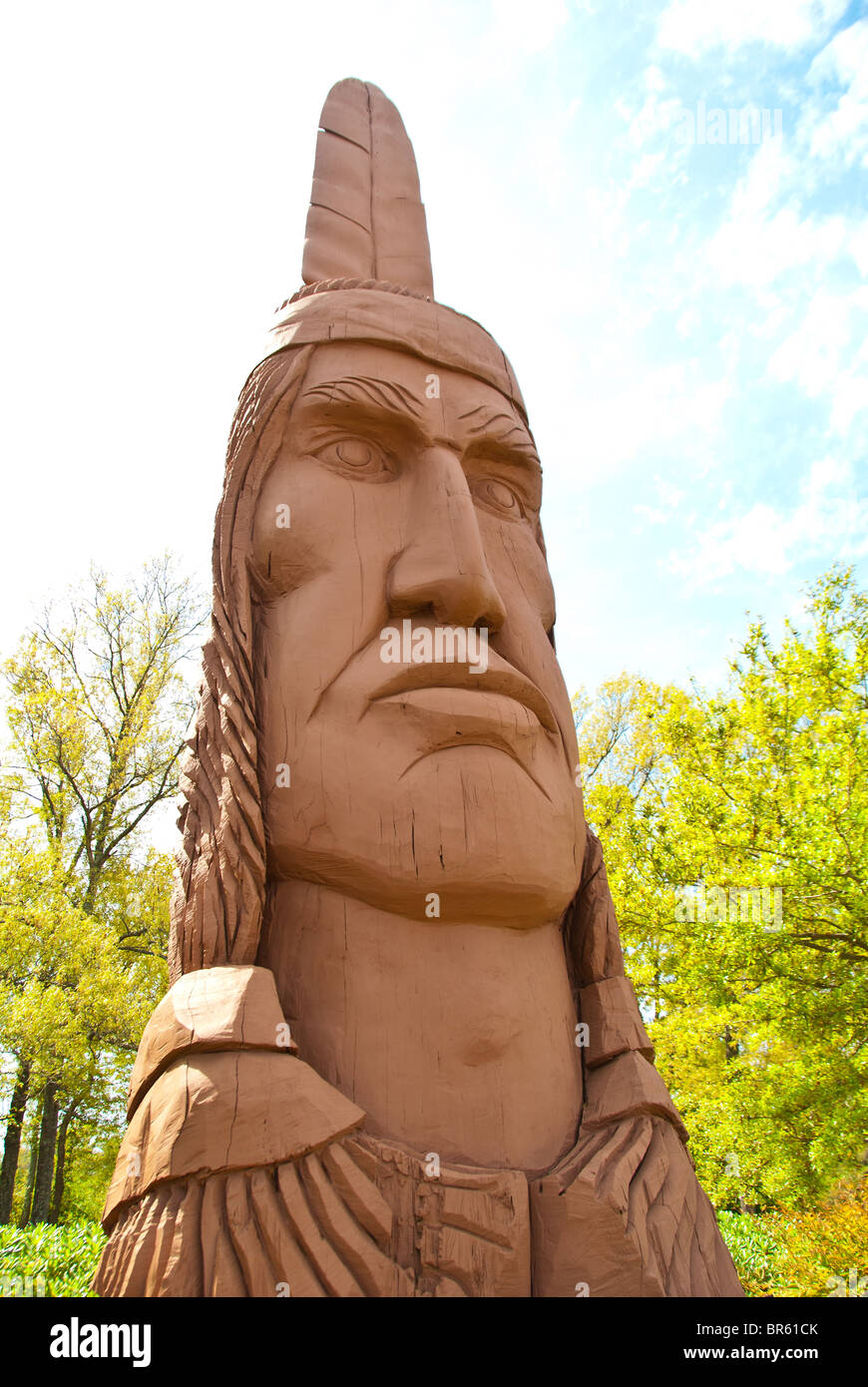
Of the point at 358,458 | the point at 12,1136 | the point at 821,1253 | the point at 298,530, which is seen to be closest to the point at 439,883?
the point at 298,530

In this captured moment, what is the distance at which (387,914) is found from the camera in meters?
2.15

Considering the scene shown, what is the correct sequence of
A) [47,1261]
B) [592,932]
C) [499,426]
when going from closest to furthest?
[592,932] < [499,426] < [47,1261]

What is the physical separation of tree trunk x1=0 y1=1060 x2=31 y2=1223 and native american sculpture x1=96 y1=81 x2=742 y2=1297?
889cm

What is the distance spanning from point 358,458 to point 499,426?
0.50 meters

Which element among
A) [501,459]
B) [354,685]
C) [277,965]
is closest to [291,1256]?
[277,965]

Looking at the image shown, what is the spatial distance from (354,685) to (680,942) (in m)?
7.29

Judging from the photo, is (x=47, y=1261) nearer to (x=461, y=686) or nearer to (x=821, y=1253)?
(x=821, y=1253)

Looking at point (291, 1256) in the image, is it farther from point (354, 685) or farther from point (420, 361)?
point (420, 361)

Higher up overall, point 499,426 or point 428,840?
point 499,426

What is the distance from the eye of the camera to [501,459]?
116 inches

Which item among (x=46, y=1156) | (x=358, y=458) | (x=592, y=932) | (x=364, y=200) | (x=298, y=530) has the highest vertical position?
(x=364, y=200)

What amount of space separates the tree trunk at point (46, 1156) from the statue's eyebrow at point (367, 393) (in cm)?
865

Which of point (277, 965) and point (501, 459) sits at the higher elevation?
point (501, 459)

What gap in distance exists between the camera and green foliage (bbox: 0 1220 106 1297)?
19.3 ft
